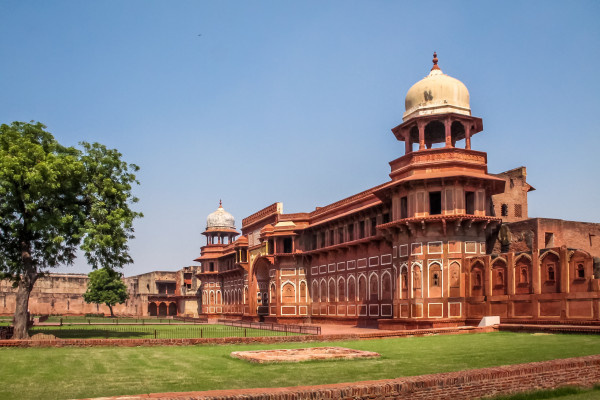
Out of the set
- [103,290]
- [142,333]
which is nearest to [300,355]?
[142,333]

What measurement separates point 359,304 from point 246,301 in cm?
2086

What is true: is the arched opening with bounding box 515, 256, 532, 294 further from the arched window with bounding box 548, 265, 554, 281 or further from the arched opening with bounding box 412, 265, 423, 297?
the arched opening with bounding box 412, 265, 423, 297

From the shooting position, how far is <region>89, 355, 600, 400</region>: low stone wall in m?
9.84

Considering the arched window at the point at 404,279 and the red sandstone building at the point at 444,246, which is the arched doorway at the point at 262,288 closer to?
the red sandstone building at the point at 444,246

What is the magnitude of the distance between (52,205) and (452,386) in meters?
22.2

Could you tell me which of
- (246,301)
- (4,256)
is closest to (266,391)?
(4,256)

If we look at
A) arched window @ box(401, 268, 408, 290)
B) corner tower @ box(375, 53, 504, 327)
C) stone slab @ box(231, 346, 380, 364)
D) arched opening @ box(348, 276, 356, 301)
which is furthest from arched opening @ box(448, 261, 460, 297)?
Answer: stone slab @ box(231, 346, 380, 364)

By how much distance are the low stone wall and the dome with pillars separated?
72.1ft

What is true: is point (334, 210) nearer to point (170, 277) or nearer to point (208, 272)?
point (208, 272)

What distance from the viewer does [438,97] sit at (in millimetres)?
33688

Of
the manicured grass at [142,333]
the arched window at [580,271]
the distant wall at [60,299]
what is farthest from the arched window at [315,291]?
the distant wall at [60,299]

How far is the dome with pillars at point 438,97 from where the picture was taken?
33.5 m

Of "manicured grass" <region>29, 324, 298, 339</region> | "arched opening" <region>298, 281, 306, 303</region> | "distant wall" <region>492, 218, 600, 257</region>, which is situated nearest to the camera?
"manicured grass" <region>29, 324, 298, 339</region>

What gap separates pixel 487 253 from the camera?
32406mm
